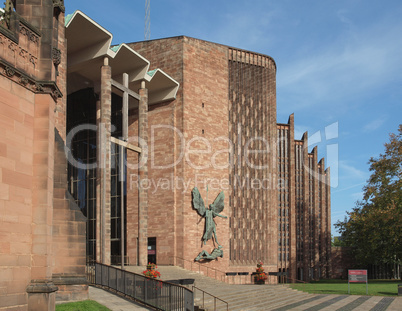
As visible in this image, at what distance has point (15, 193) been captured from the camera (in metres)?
11.5

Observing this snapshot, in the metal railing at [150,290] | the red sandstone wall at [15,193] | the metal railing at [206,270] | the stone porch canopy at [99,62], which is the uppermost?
the stone porch canopy at [99,62]

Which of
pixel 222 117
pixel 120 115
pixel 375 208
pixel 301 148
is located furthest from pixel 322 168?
pixel 120 115

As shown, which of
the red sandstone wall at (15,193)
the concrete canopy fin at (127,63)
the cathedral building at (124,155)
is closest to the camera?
the red sandstone wall at (15,193)

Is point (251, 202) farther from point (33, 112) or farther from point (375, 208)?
point (33, 112)

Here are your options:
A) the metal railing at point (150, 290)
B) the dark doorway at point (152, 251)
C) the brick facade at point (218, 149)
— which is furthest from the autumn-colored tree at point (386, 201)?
the metal railing at point (150, 290)

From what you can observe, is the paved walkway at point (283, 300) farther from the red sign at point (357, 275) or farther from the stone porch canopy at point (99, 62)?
the stone porch canopy at point (99, 62)

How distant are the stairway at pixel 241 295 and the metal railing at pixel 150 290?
3.69m

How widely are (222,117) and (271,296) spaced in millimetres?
16377

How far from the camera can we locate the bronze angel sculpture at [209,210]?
34.9 metres

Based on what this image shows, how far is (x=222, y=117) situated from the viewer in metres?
38.8

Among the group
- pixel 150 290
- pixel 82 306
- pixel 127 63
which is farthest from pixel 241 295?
pixel 127 63

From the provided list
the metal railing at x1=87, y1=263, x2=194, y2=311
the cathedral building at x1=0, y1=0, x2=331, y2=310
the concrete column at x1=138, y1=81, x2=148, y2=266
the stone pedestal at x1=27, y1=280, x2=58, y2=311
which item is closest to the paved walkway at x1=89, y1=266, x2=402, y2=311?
the metal railing at x1=87, y1=263, x2=194, y2=311

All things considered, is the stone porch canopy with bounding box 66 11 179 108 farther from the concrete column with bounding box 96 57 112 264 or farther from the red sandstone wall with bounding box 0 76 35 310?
the red sandstone wall with bounding box 0 76 35 310

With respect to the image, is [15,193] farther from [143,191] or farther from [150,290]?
[143,191]
